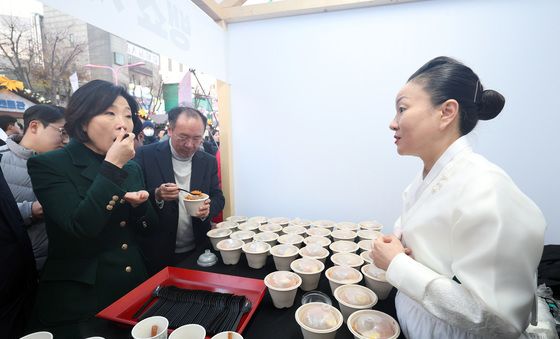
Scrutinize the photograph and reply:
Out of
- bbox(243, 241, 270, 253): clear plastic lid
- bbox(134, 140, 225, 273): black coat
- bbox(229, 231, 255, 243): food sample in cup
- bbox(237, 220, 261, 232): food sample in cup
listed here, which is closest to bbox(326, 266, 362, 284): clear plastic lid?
bbox(243, 241, 270, 253): clear plastic lid

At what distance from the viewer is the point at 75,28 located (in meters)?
1.37

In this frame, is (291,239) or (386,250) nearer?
(386,250)

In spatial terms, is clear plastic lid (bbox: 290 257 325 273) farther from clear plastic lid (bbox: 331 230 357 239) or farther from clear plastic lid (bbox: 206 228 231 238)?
clear plastic lid (bbox: 206 228 231 238)

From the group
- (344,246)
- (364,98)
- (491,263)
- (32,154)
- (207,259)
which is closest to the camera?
(491,263)

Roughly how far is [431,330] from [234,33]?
128 inches

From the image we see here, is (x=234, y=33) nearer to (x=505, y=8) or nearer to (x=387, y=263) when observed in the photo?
(x=505, y=8)

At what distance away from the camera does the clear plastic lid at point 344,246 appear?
1.74 meters

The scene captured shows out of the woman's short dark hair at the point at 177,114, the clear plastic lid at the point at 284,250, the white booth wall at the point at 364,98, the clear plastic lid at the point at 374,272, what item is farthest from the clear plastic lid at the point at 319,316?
the white booth wall at the point at 364,98

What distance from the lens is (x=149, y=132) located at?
2135 millimetres

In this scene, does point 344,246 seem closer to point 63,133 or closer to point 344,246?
point 344,246

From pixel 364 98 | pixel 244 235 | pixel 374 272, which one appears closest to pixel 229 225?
pixel 244 235

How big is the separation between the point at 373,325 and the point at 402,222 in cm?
52

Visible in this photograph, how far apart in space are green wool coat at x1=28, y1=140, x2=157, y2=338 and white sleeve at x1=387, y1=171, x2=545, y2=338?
143 centimetres

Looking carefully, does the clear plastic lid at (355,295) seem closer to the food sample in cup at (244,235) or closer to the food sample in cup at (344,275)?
the food sample in cup at (344,275)
